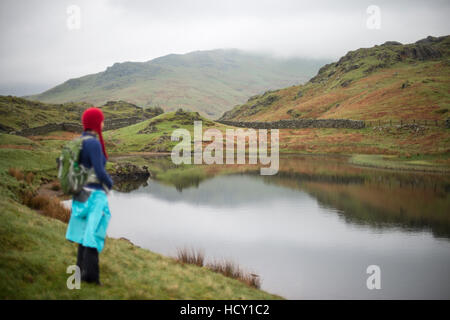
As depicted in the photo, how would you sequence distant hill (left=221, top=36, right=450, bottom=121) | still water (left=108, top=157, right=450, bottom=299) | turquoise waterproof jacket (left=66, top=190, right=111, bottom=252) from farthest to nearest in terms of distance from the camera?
1. distant hill (left=221, top=36, right=450, bottom=121)
2. still water (left=108, top=157, right=450, bottom=299)
3. turquoise waterproof jacket (left=66, top=190, right=111, bottom=252)

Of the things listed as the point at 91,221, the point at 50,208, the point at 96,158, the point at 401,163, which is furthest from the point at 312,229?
the point at 401,163

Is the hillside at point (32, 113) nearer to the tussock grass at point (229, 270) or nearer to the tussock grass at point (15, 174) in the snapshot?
the tussock grass at point (15, 174)

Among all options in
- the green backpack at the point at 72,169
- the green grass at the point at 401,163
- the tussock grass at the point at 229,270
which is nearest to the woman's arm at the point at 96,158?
the green backpack at the point at 72,169

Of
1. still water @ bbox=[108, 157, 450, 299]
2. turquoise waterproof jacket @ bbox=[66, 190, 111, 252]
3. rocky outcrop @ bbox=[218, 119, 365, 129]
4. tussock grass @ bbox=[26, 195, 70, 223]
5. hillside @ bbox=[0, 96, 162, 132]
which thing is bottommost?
still water @ bbox=[108, 157, 450, 299]

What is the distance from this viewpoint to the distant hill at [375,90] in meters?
84.8

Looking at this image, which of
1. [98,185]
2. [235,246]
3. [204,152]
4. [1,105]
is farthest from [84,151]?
[1,105]

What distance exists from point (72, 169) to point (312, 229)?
17.6 metres

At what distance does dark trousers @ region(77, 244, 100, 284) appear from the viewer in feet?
25.6

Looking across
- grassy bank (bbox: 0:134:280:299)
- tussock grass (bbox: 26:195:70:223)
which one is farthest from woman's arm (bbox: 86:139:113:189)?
tussock grass (bbox: 26:195:70:223)

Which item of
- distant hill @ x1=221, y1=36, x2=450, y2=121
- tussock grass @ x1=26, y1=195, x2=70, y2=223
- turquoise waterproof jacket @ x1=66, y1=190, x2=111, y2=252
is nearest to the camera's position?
turquoise waterproof jacket @ x1=66, y1=190, x2=111, y2=252

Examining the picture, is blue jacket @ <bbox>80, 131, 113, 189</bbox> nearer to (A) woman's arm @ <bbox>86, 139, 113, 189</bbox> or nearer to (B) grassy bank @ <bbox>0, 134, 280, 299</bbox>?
(A) woman's arm @ <bbox>86, 139, 113, 189</bbox>

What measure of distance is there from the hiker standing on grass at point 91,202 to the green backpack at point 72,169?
0.34 feet

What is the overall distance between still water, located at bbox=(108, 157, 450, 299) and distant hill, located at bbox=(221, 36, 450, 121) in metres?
48.5
